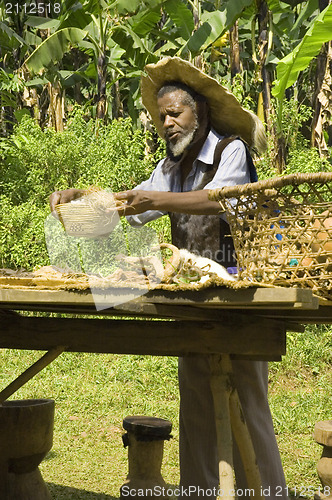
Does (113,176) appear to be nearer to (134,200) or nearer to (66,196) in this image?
(66,196)

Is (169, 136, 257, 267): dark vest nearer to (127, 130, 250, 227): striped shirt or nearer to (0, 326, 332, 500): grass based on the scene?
(127, 130, 250, 227): striped shirt

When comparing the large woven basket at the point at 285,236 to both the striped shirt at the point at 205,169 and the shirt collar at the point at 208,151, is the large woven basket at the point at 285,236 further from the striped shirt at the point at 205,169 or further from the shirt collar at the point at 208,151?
the shirt collar at the point at 208,151

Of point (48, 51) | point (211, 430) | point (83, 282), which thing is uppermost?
point (48, 51)

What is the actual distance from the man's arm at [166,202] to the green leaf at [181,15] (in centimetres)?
783

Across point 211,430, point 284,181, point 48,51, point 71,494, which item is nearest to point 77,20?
point 48,51

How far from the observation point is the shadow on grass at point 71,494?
4160mm

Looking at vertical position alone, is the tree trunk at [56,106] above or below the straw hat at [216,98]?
above

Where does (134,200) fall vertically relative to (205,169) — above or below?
below

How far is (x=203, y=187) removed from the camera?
9.12 feet

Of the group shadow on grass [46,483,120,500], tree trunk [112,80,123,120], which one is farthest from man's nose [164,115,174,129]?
tree trunk [112,80,123,120]

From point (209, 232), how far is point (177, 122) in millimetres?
469

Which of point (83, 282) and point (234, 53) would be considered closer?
point (83, 282)

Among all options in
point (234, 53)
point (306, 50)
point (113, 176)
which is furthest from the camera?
point (234, 53)

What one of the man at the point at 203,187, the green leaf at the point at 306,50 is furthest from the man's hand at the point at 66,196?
the green leaf at the point at 306,50
